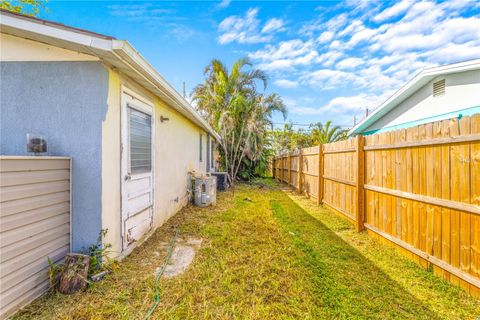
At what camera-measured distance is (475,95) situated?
19.3 ft

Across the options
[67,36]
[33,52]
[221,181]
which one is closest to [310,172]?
[221,181]

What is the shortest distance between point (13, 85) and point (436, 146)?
17.5ft

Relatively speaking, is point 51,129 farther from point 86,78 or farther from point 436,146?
point 436,146

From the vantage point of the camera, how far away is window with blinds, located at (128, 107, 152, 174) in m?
3.52

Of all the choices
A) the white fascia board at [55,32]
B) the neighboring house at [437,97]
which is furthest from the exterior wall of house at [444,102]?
the white fascia board at [55,32]

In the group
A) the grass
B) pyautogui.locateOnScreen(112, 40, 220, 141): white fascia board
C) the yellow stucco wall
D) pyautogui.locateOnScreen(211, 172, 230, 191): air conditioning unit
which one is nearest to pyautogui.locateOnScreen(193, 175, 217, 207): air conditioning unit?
the yellow stucco wall

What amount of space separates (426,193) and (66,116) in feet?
15.5

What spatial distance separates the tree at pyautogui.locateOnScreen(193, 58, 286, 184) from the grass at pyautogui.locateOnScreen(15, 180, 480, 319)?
27.1ft

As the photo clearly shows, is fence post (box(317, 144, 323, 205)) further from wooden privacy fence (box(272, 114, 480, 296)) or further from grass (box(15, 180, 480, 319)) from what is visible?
grass (box(15, 180, 480, 319))

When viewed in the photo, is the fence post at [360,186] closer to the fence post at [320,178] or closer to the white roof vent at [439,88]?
the fence post at [320,178]

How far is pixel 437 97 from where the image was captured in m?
7.02

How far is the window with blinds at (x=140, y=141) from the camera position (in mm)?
3523

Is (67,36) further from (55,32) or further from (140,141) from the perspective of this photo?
(140,141)

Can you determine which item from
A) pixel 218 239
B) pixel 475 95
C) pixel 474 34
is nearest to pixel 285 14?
pixel 474 34
